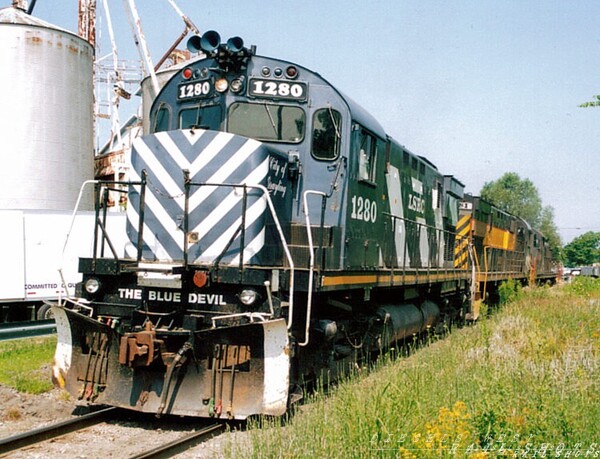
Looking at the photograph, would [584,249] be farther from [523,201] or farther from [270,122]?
[270,122]

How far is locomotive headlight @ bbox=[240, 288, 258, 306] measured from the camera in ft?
20.1

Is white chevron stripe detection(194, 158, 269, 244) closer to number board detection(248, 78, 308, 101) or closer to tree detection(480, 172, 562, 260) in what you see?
number board detection(248, 78, 308, 101)

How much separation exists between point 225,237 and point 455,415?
10.6 feet

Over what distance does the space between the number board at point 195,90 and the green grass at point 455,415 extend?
12.9 feet

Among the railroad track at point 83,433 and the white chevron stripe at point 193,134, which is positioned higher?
the white chevron stripe at point 193,134

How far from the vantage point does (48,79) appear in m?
22.9

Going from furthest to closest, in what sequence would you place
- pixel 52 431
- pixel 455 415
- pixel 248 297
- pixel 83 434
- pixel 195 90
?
pixel 195 90 < pixel 248 297 < pixel 83 434 < pixel 52 431 < pixel 455 415

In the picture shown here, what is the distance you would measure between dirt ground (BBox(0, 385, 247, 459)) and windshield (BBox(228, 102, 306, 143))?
3489 mm

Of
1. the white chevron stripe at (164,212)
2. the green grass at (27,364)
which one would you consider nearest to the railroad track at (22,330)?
the green grass at (27,364)

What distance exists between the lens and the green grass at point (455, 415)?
4.41m

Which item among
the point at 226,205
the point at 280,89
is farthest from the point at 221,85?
the point at 226,205

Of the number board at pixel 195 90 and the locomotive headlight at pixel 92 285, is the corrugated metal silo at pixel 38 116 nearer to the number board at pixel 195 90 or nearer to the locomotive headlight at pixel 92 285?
the number board at pixel 195 90

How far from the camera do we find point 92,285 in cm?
686

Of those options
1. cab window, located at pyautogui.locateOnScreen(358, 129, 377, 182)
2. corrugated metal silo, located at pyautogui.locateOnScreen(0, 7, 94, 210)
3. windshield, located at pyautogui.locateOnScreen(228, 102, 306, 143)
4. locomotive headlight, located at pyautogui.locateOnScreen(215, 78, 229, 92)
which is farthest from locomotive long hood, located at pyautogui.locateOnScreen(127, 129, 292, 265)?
corrugated metal silo, located at pyautogui.locateOnScreen(0, 7, 94, 210)
